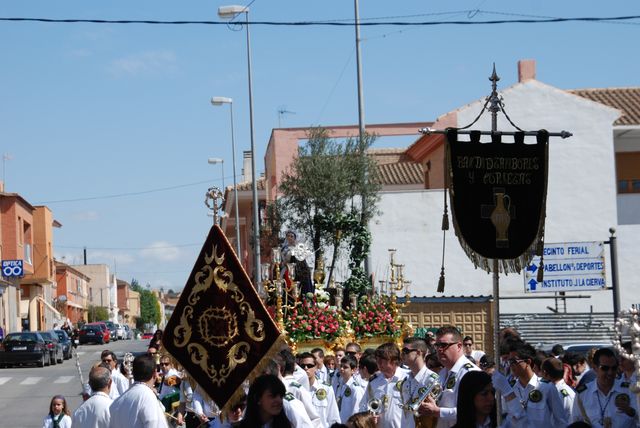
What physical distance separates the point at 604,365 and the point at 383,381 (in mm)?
2070

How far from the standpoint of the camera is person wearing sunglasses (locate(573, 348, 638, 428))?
8.78 metres

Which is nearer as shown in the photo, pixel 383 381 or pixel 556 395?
pixel 556 395

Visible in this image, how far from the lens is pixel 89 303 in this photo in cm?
10856

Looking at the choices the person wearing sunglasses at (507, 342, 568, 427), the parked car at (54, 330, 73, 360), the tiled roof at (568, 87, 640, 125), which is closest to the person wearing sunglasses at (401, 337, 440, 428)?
the person wearing sunglasses at (507, 342, 568, 427)

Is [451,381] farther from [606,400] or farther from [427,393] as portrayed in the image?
[606,400]

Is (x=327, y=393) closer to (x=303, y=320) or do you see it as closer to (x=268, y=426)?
A: (x=268, y=426)

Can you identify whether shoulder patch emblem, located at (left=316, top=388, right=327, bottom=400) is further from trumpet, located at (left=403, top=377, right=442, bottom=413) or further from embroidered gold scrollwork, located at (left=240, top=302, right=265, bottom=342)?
embroidered gold scrollwork, located at (left=240, top=302, right=265, bottom=342)

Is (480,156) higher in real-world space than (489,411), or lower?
higher

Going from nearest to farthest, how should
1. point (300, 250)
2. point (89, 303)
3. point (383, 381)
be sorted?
point (383, 381) → point (300, 250) → point (89, 303)

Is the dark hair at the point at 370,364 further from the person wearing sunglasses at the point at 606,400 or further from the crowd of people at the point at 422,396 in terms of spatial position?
the person wearing sunglasses at the point at 606,400

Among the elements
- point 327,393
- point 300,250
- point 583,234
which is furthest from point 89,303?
point 327,393

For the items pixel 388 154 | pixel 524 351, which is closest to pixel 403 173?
pixel 388 154

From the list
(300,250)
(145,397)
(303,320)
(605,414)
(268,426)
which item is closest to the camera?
(268,426)

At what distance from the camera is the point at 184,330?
884cm
